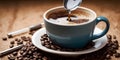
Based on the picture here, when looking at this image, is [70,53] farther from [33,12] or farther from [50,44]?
[33,12]

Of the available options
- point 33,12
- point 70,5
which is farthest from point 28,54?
point 33,12

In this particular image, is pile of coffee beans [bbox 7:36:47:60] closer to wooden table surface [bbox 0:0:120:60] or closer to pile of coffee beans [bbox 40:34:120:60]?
pile of coffee beans [bbox 40:34:120:60]

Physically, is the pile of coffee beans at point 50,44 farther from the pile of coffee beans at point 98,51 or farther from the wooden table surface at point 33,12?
the wooden table surface at point 33,12

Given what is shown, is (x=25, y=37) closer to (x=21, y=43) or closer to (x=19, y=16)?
(x=21, y=43)

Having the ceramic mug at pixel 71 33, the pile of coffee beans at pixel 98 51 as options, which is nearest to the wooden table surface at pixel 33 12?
the pile of coffee beans at pixel 98 51

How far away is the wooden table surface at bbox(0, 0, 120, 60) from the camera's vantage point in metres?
1.21

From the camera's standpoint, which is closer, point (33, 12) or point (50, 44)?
point (50, 44)

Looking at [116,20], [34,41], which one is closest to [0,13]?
[34,41]

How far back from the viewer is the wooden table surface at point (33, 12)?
1.21m

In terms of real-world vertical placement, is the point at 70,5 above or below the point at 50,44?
above

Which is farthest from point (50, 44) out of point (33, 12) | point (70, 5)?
point (33, 12)

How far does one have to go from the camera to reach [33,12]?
135 cm

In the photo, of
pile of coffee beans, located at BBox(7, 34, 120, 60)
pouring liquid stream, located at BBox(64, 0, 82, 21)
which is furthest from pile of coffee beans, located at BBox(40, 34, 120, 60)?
pouring liquid stream, located at BBox(64, 0, 82, 21)

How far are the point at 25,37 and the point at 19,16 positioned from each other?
0.22 metres
